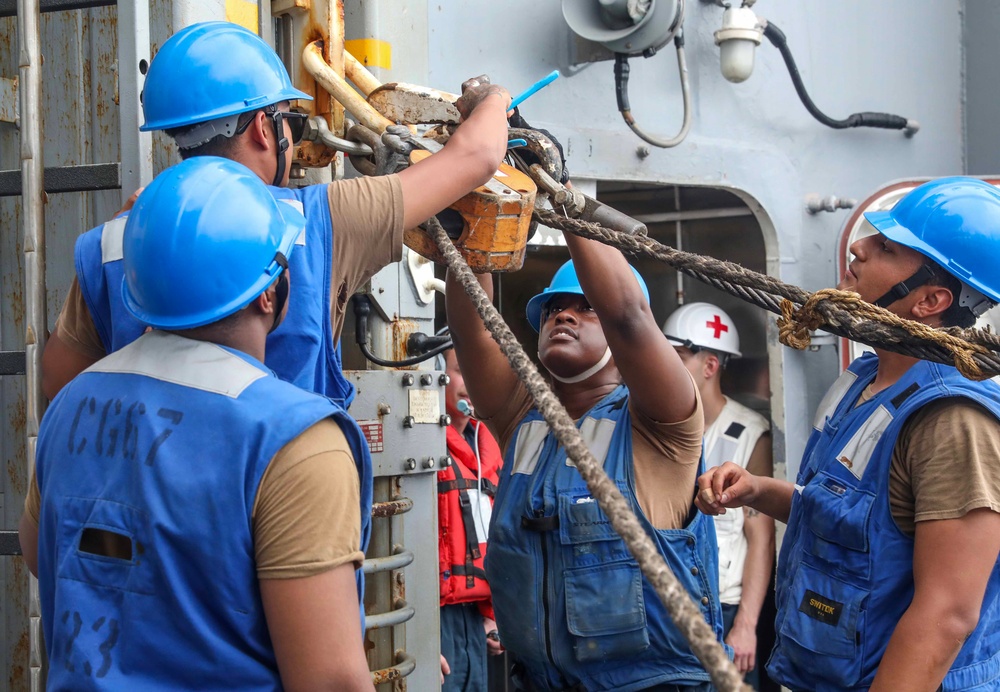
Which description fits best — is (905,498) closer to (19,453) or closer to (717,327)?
(19,453)

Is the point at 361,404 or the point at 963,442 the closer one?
the point at 963,442

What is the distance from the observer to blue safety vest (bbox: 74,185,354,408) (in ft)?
6.36

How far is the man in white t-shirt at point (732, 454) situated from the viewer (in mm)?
4484

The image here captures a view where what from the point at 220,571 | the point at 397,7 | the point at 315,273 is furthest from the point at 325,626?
the point at 397,7

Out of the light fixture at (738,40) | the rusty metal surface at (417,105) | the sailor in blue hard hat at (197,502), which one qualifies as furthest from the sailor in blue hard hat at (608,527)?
the light fixture at (738,40)

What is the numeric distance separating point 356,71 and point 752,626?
113 inches

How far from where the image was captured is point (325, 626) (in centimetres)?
146

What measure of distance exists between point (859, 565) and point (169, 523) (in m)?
1.54

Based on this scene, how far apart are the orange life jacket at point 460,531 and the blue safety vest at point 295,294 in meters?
2.23

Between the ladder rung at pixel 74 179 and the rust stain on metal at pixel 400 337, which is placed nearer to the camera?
the ladder rung at pixel 74 179

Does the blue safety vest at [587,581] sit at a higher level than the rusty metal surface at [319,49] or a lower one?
lower

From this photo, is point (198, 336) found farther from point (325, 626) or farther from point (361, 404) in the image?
point (361, 404)

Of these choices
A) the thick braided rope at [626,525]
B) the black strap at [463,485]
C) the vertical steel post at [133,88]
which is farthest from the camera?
the black strap at [463,485]

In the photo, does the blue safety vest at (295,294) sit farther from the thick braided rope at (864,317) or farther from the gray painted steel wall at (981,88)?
the gray painted steel wall at (981,88)
